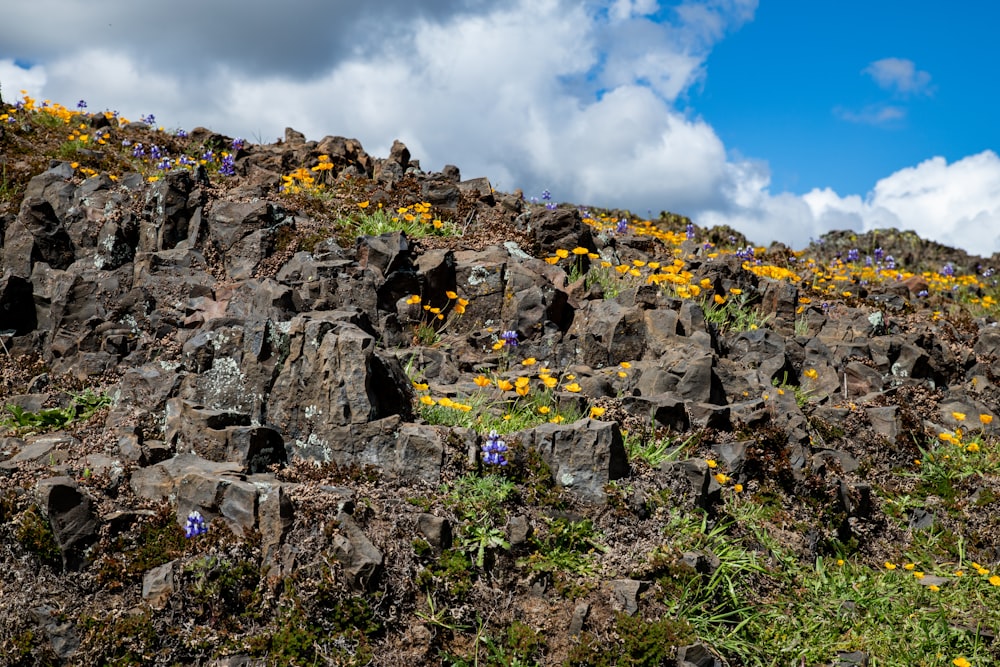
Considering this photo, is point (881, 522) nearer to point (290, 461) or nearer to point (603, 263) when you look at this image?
point (603, 263)

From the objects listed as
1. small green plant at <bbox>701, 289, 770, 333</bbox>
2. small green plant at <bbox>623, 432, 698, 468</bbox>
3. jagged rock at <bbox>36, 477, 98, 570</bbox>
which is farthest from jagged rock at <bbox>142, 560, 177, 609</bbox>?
small green plant at <bbox>701, 289, 770, 333</bbox>

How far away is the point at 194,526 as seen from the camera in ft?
20.2

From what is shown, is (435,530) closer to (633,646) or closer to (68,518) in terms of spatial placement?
(633,646)

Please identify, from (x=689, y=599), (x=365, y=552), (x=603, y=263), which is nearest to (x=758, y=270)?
(x=603, y=263)

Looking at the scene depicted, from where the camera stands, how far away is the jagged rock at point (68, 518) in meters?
6.21

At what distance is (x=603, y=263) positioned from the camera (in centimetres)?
1229

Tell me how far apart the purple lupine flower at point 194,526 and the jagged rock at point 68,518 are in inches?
34.2

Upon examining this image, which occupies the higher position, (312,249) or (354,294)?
(312,249)

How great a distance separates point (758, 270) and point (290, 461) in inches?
446

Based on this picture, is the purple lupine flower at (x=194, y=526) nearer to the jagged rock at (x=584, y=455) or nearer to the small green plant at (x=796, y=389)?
the jagged rock at (x=584, y=455)

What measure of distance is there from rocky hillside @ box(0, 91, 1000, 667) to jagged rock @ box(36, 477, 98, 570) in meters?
0.02

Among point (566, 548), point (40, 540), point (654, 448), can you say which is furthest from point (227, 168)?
point (566, 548)

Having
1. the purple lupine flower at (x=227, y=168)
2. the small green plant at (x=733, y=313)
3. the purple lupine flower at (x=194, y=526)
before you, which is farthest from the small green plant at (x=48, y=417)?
the small green plant at (x=733, y=313)

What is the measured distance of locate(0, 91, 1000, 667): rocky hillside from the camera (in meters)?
5.98
